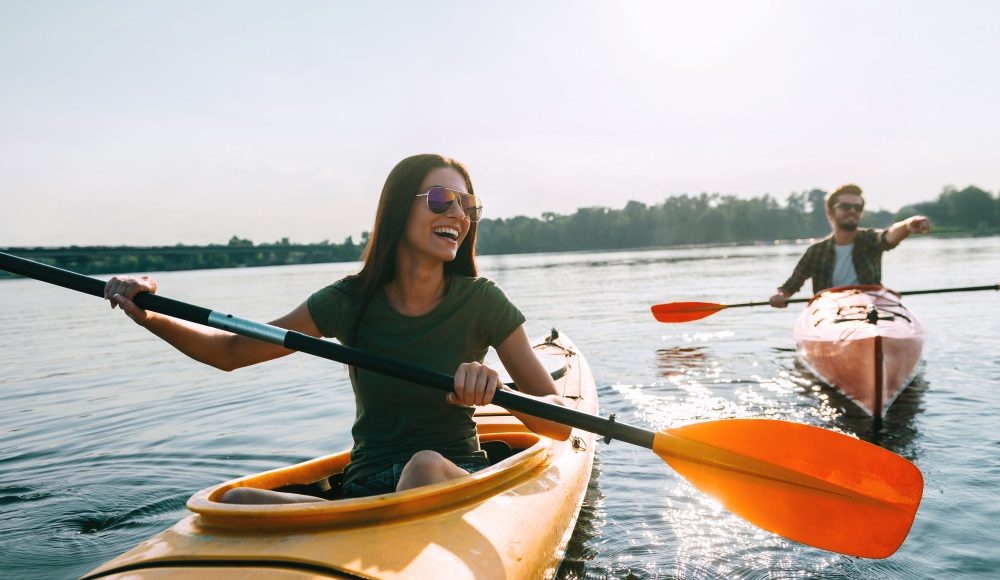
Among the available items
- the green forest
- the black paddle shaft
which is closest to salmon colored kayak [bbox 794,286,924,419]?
the black paddle shaft

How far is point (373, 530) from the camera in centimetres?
234

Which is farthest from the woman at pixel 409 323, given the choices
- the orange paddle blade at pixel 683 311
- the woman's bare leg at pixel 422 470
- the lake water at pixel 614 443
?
the orange paddle blade at pixel 683 311

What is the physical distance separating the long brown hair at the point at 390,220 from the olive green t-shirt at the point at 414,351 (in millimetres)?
62

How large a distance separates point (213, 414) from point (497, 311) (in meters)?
6.12

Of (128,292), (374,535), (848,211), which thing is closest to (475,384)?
(374,535)

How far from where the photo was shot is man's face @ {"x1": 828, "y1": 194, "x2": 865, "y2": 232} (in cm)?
824

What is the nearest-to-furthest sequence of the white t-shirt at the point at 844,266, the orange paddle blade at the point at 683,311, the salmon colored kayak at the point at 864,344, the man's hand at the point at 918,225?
1. the salmon colored kayak at the point at 864,344
2. the man's hand at the point at 918,225
3. the white t-shirt at the point at 844,266
4. the orange paddle blade at the point at 683,311

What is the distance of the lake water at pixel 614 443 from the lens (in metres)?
3.77

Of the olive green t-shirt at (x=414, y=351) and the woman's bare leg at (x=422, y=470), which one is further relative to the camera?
the olive green t-shirt at (x=414, y=351)

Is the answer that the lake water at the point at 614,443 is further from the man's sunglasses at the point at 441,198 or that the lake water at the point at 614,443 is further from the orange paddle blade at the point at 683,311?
the man's sunglasses at the point at 441,198

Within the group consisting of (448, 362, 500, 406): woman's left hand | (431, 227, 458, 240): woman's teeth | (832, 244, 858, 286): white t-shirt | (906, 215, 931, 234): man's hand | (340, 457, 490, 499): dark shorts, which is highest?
(906, 215, 931, 234): man's hand

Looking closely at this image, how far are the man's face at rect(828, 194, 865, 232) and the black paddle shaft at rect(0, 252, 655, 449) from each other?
651 centimetres

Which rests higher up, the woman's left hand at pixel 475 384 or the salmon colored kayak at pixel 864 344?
the woman's left hand at pixel 475 384

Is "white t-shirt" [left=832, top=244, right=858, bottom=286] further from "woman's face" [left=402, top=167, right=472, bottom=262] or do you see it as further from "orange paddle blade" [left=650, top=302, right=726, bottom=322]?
"woman's face" [left=402, top=167, right=472, bottom=262]
